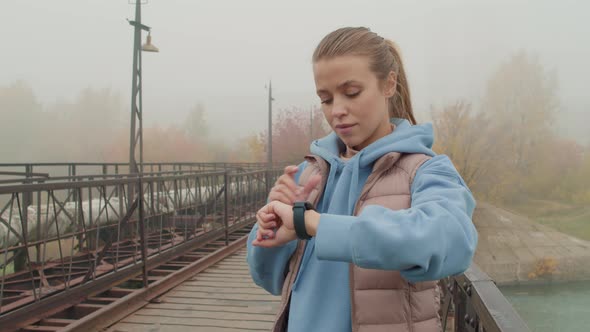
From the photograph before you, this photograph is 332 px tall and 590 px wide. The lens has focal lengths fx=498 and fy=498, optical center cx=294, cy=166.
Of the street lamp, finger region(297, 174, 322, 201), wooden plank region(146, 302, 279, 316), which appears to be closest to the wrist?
finger region(297, 174, 322, 201)

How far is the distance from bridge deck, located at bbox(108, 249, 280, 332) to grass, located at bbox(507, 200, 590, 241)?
5679 cm

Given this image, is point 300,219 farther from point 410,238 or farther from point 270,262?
point 270,262

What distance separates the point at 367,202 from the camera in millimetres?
1022

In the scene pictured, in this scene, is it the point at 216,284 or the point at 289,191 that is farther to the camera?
the point at 216,284

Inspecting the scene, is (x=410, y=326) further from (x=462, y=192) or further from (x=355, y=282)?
(x=462, y=192)

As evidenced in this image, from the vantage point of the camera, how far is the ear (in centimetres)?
114

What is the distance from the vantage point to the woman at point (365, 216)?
32.0 inches

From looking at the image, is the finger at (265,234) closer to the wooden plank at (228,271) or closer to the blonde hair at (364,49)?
the blonde hair at (364,49)

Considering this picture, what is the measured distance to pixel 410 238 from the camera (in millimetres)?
784

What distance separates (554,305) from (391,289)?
36.2 metres

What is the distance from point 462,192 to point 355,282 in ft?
0.89

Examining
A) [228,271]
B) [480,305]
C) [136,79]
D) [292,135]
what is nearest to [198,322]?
[228,271]

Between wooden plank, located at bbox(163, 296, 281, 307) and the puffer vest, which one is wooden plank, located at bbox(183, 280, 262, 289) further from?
the puffer vest

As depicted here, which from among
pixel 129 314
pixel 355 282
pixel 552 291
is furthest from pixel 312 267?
pixel 552 291
